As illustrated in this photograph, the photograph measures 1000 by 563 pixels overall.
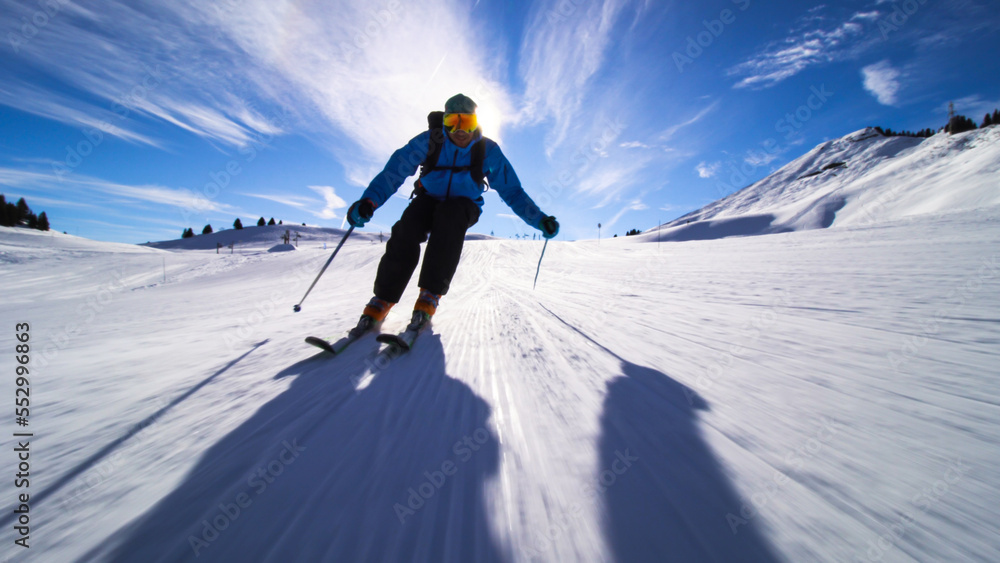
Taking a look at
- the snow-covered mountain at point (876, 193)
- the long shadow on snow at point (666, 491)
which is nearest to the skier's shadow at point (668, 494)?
the long shadow on snow at point (666, 491)

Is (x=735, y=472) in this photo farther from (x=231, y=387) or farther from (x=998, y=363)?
(x=231, y=387)

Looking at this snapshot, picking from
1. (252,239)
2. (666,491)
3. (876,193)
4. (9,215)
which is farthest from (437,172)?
(9,215)

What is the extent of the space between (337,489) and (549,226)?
8.51ft

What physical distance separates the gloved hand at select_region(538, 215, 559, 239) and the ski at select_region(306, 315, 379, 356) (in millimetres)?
1680

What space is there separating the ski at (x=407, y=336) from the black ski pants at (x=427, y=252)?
22cm

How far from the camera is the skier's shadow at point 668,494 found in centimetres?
64

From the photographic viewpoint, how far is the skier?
230 centimetres

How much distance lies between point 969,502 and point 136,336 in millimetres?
3963

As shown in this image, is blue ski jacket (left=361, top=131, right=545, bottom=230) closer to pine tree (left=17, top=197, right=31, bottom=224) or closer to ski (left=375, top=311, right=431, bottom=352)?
ski (left=375, top=311, right=431, bottom=352)

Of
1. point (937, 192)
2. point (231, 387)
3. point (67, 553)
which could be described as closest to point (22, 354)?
point (231, 387)

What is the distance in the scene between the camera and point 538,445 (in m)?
0.96

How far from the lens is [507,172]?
289 centimetres

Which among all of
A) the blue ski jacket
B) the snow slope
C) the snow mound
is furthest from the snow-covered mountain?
the snow mound

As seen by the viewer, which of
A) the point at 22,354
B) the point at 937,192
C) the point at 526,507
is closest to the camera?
the point at 526,507
